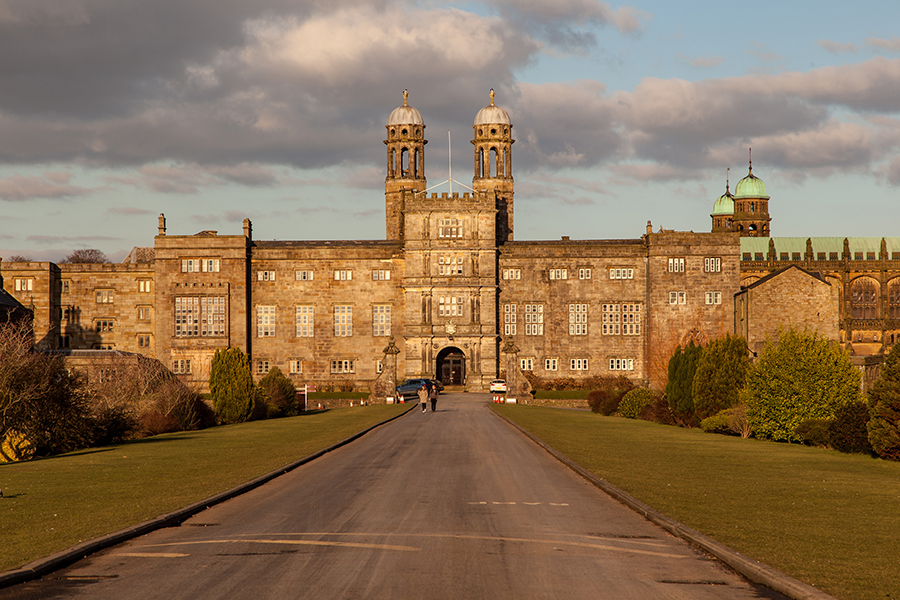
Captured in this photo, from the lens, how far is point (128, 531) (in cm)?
1347

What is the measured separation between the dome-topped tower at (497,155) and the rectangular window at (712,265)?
22812mm

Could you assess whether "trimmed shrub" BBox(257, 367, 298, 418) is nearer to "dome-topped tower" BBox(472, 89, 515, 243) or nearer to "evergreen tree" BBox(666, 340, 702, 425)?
"evergreen tree" BBox(666, 340, 702, 425)

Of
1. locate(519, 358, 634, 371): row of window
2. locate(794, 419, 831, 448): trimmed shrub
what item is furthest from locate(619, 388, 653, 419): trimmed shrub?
locate(519, 358, 634, 371): row of window

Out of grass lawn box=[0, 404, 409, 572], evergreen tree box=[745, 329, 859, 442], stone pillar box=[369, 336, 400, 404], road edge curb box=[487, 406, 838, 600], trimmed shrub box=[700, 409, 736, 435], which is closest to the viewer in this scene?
road edge curb box=[487, 406, 838, 600]

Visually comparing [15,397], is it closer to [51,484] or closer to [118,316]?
[51,484]

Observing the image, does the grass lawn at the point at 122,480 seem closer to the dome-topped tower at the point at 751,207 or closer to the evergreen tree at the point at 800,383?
the evergreen tree at the point at 800,383

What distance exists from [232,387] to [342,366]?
32.5 metres

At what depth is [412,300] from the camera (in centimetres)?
7788

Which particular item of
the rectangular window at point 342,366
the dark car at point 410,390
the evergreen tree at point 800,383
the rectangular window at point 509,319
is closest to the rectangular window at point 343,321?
the rectangular window at point 342,366

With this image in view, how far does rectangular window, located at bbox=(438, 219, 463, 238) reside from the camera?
78.2m

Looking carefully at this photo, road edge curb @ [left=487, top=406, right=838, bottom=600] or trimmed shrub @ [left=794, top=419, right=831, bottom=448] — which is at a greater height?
road edge curb @ [left=487, top=406, right=838, bottom=600]

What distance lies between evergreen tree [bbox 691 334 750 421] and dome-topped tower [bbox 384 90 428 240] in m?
54.4

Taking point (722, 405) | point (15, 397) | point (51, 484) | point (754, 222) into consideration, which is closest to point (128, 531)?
point (51, 484)

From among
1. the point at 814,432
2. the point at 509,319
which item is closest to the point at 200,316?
the point at 509,319
